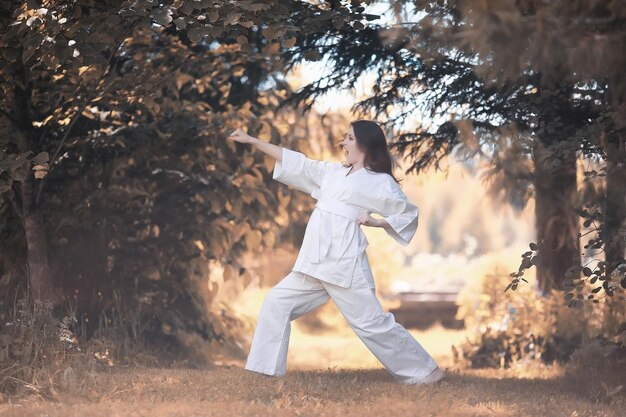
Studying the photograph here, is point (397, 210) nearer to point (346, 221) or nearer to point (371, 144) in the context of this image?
point (346, 221)

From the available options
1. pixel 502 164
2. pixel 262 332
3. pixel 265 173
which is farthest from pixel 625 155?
pixel 265 173

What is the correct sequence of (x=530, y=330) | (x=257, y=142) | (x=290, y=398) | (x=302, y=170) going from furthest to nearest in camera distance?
(x=530, y=330)
(x=302, y=170)
(x=257, y=142)
(x=290, y=398)

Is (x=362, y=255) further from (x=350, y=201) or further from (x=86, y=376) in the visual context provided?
(x=86, y=376)

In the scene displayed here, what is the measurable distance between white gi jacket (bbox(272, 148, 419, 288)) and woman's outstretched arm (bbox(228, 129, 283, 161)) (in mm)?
398

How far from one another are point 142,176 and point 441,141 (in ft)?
9.80

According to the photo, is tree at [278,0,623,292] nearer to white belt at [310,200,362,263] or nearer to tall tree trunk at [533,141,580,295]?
tall tree trunk at [533,141,580,295]

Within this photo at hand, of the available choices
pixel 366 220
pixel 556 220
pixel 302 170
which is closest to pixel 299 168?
pixel 302 170

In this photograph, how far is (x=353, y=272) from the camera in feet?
17.8

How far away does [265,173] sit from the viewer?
9594mm

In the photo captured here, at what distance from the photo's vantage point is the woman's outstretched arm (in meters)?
5.56

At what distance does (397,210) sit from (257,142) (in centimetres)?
104

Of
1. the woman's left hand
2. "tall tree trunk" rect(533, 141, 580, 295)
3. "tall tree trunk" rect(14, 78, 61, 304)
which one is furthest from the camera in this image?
"tall tree trunk" rect(533, 141, 580, 295)

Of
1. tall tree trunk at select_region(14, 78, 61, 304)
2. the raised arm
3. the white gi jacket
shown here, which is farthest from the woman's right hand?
tall tree trunk at select_region(14, 78, 61, 304)

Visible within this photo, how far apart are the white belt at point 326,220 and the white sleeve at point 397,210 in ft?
0.54
